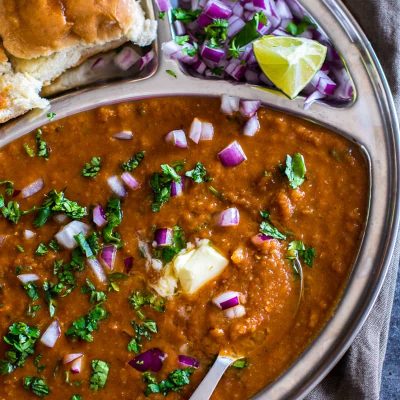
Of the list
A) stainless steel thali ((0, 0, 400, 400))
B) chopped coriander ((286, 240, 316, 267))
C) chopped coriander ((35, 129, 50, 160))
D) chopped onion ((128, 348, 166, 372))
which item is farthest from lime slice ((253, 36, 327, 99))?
chopped onion ((128, 348, 166, 372))

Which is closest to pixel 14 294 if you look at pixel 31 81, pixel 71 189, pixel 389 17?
pixel 71 189

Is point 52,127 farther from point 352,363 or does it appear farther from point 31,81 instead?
point 352,363

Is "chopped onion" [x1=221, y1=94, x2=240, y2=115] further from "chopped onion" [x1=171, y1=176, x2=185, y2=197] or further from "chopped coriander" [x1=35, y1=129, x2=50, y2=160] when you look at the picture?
"chopped coriander" [x1=35, y1=129, x2=50, y2=160]

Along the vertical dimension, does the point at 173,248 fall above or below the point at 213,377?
above

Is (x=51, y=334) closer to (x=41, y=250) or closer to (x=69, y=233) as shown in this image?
(x=41, y=250)

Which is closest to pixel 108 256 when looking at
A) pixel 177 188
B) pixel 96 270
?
pixel 96 270

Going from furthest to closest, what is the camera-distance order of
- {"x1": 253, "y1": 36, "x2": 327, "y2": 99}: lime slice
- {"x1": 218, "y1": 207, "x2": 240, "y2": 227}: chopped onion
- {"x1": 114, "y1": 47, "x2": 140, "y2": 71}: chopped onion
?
{"x1": 114, "y1": 47, "x2": 140, "y2": 71}: chopped onion, {"x1": 218, "y1": 207, "x2": 240, "y2": 227}: chopped onion, {"x1": 253, "y1": 36, "x2": 327, "y2": 99}: lime slice
